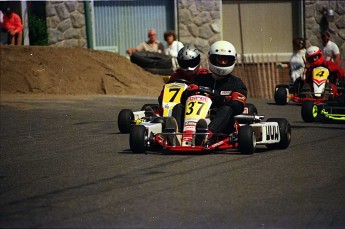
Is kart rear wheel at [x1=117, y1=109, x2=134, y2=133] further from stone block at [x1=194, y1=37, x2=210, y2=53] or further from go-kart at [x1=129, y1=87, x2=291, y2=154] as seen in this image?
stone block at [x1=194, y1=37, x2=210, y2=53]

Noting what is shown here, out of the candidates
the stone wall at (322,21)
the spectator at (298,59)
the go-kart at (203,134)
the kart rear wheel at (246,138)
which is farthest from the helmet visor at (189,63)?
the stone wall at (322,21)

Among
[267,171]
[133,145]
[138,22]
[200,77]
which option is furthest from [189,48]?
[138,22]

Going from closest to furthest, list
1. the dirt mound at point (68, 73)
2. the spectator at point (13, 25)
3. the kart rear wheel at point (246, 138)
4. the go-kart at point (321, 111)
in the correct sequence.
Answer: the kart rear wheel at point (246, 138)
the go-kart at point (321, 111)
the dirt mound at point (68, 73)
the spectator at point (13, 25)

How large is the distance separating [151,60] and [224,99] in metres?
11.0

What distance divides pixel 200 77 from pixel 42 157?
221 cm

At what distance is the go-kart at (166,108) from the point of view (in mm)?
12961

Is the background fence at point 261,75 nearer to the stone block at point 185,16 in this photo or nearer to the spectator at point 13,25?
the stone block at point 185,16

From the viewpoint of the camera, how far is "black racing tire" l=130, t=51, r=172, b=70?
2262cm

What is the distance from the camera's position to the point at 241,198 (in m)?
8.34

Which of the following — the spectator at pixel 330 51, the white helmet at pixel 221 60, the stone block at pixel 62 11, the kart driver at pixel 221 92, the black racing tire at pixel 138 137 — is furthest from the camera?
the stone block at pixel 62 11

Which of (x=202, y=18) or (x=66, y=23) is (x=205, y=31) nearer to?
(x=202, y=18)

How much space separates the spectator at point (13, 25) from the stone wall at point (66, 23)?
150 cm

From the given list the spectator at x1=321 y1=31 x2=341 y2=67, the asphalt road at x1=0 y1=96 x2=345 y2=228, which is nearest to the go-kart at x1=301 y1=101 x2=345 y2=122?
the asphalt road at x1=0 y1=96 x2=345 y2=228

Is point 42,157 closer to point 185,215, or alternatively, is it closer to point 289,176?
point 289,176
